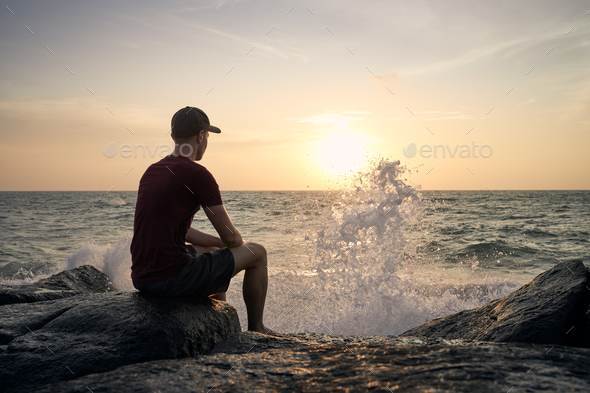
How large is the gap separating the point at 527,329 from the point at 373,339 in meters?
0.97

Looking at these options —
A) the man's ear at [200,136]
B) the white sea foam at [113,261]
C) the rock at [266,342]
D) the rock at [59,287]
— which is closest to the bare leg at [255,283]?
the rock at [266,342]

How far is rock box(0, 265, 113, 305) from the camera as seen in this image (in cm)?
374

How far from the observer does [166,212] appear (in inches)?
99.5

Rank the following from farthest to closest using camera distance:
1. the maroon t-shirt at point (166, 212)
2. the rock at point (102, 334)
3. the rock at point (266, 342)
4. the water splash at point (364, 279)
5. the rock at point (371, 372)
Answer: the water splash at point (364, 279) → the maroon t-shirt at point (166, 212) → the rock at point (266, 342) → the rock at point (102, 334) → the rock at point (371, 372)

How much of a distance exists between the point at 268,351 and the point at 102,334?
3.36 ft

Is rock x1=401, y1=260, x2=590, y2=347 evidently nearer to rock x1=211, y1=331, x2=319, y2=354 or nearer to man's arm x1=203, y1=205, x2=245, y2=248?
rock x1=211, y1=331, x2=319, y2=354

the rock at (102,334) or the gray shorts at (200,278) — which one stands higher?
the gray shorts at (200,278)

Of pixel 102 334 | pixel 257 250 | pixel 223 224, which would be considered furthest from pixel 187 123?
pixel 102 334

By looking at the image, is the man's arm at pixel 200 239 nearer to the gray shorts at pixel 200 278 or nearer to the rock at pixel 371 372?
the gray shorts at pixel 200 278

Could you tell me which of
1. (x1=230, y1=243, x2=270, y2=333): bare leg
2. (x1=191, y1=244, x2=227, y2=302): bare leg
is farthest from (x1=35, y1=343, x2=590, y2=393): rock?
(x1=191, y1=244, x2=227, y2=302): bare leg

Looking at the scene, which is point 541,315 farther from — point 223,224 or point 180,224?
point 180,224

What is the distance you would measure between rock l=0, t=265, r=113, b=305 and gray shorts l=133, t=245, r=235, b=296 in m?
1.96

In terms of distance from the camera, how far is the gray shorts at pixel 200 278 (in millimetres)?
2600

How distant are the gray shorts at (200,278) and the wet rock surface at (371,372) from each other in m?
0.83
